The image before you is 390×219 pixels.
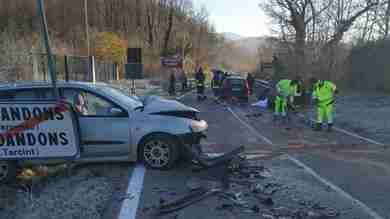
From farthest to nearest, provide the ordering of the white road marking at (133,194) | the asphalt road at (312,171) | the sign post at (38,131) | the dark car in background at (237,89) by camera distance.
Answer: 1. the dark car in background at (237,89)
2. the sign post at (38,131)
3. the asphalt road at (312,171)
4. the white road marking at (133,194)

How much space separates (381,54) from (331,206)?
19.5 metres

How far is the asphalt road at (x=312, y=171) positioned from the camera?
16.7 ft

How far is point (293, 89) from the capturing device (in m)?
13.6

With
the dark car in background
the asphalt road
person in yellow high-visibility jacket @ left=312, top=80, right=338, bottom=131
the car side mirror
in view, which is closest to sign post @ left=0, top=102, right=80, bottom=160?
the car side mirror

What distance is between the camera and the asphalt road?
16.7 ft

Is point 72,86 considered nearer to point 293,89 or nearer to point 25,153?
point 25,153

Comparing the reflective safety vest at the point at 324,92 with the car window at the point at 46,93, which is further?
the reflective safety vest at the point at 324,92

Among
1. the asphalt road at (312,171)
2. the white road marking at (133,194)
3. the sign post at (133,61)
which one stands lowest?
the asphalt road at (312,171)

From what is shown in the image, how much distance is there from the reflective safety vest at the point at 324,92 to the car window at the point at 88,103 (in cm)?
739

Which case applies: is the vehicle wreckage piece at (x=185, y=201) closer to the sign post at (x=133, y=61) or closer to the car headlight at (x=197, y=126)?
the car headlight at (x=197, y=126)

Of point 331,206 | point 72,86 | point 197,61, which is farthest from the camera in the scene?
point 197,61

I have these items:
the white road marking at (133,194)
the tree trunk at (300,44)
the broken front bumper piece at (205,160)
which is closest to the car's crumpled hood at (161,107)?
the broken front bumper piece at (205,160)

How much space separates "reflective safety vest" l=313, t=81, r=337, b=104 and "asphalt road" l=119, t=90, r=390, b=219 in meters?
1.06

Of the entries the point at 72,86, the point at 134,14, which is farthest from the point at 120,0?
the point at 72,86
